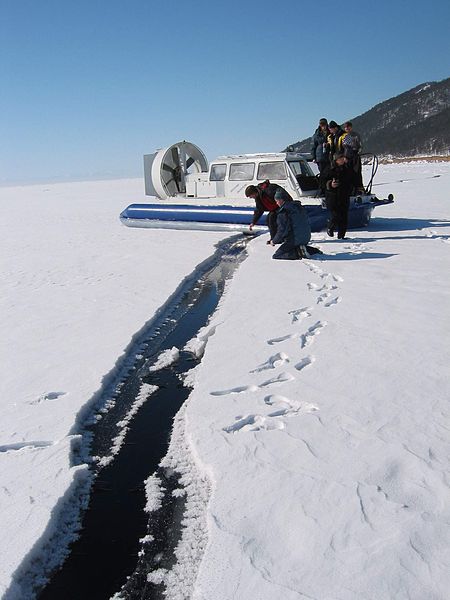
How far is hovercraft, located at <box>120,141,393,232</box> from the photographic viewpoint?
9.99 metres

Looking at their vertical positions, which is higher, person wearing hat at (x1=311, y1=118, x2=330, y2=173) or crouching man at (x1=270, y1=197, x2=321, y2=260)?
person wearing hat at (x1=311, y1=118, x2=330, y2=173)

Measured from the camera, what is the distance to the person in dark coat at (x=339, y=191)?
8344 mm

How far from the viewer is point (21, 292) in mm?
6559

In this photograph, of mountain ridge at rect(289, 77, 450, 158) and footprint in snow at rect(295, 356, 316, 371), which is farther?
mountain ridge at rect(289, 77, 450, 158)

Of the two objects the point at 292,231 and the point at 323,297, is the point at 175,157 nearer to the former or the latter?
the point at 292,231

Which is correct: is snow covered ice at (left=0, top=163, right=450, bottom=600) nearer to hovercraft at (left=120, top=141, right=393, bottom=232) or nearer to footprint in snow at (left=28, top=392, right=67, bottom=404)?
footprint in snow at (left=28, top=392, right=67, bottom=404)

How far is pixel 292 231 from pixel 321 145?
3.24 meters

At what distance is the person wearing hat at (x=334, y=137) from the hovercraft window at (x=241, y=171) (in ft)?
5.83

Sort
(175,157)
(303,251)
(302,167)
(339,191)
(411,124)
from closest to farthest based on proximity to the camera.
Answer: (303,251), (339,191), (302,167), (175,157), (411,124)

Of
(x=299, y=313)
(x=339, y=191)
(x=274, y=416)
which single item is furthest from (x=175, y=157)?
(x=274, y=416)

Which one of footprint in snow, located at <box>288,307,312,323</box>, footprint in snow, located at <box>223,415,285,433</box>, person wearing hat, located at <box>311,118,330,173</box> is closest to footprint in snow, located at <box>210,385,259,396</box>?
footprint in snow, located at <box>223,415,285,433</box>

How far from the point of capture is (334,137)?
954cm

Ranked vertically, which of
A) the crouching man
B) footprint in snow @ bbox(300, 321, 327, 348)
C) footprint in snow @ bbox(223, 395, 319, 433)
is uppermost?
the crouching man

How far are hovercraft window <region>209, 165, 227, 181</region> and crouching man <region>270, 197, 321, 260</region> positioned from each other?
13.6 feet
